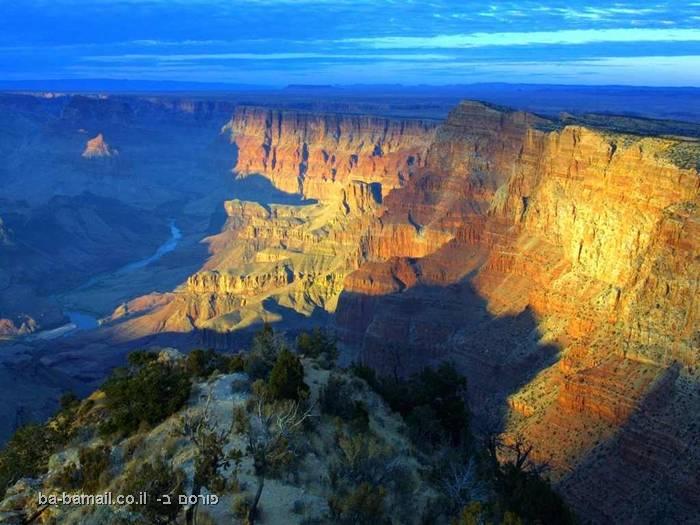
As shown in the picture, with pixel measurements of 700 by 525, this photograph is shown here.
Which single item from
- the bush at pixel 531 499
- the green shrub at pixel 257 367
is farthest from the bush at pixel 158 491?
the green shrub at pixel 257 367

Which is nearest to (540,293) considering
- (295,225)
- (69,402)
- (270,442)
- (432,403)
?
(432,403)

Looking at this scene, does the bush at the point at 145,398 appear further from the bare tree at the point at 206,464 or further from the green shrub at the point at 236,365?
the bare tree at the point at 206,464

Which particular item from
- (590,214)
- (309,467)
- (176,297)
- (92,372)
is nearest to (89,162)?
(176,297)

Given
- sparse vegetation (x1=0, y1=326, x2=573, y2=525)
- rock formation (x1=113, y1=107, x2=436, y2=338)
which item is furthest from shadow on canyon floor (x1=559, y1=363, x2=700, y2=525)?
rock formation (x1=113, y1=107, x2=436, y2=338)

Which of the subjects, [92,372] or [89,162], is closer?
[92,372]

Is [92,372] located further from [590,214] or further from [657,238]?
[657,238]

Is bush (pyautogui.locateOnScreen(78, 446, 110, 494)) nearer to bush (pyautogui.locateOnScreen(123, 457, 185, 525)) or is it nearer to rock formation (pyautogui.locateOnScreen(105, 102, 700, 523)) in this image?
bush (pyautogui.locateOnScreen(123, 457, 185, 525))

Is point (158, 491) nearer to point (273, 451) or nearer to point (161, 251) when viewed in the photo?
point (273, 451)
